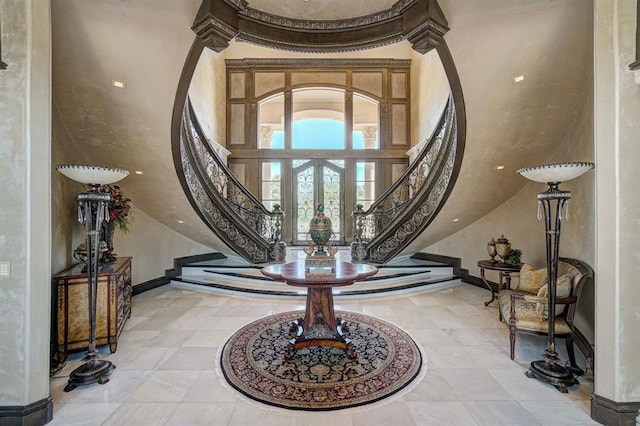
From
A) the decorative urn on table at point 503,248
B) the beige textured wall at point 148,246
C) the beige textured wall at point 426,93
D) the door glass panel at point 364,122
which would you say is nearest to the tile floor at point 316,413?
the decorative urn on table at point 503,248

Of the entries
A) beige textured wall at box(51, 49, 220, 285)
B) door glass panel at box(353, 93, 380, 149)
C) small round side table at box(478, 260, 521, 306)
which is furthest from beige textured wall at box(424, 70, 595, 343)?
beige textured wall at box(51, 49, 220, 285)

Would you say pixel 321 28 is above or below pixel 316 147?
above

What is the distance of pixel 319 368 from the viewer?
97.6 inches

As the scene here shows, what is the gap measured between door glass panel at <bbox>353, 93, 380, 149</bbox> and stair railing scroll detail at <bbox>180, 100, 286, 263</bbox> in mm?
4350

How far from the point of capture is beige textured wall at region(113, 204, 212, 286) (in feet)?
14.9

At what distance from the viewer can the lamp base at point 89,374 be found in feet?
7.36

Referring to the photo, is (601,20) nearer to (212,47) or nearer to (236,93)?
(212,47)

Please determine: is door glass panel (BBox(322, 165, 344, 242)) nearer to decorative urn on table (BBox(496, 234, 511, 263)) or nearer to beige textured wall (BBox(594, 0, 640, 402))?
decorative urn on table (BBox(496, 234, 511, 263))

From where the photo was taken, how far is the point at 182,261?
5.42m

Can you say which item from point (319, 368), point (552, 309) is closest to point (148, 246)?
point (319, 368)

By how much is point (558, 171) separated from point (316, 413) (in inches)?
100

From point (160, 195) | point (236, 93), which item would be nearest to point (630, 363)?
point (160, 195)

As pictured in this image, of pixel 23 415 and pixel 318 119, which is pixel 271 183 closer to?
pixel 318 119

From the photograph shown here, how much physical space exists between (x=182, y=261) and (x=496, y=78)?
562 centimetres
